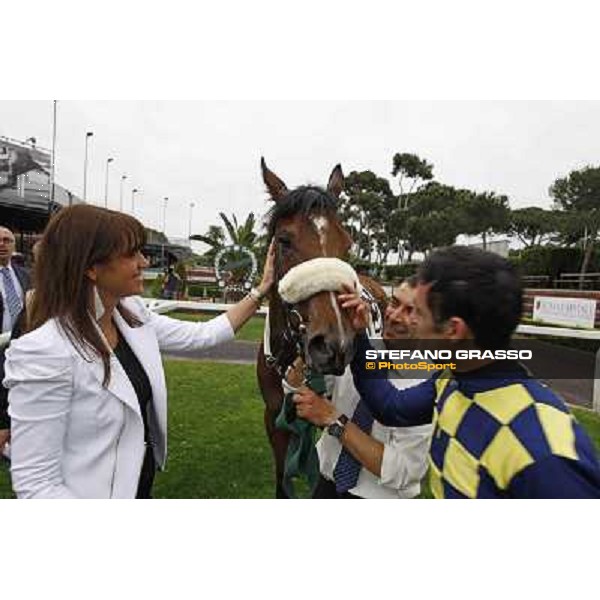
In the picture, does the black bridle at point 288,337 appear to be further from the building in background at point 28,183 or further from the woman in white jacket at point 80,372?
the building in background at point 28,183

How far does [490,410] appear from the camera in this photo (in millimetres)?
1085

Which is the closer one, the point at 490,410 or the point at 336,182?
the point at 490,410

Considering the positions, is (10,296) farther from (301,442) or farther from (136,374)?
(301,442)

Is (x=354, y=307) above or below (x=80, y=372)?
above

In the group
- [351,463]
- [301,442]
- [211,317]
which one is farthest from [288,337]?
[211,317]

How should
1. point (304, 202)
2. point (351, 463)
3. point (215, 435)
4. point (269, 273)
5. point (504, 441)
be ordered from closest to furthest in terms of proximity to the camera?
1. point (504, 441)
2. point (351, 463)
3. point (304, 202)
4. point (269, 273)
5. point (215, 435)

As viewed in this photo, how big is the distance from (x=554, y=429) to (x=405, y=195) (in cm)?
115

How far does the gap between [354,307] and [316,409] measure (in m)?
0.35

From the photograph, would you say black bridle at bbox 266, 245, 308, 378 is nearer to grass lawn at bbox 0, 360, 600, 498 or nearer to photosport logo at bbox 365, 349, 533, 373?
photosport logo at bbox 365, 349, 533, 373

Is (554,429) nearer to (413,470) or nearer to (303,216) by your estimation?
(413,470)

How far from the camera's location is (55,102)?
5.89 ft

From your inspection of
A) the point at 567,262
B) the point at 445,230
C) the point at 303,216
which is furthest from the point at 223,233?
the point at 567,262

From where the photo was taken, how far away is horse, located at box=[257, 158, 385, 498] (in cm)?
145

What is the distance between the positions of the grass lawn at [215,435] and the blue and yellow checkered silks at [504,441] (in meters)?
1.28
